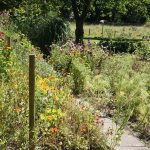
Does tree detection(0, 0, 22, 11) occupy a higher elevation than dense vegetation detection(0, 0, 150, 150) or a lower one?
higher

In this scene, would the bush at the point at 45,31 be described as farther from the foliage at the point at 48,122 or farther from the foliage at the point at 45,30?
the foliage at the point at 48,122

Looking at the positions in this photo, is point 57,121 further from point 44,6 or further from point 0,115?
point 44,6

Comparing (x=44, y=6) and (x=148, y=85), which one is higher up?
(x=44, y=6)

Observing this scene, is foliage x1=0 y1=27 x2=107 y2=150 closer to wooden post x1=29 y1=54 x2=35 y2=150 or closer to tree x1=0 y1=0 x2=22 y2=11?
wooden post x1=29 y1=54 x2=35 y2=150

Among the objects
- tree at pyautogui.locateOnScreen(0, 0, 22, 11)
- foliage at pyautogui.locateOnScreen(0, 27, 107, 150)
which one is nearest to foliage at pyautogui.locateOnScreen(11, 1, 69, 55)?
foliage at pyautogui.locateOnScreen(0, 27, 107, 150)

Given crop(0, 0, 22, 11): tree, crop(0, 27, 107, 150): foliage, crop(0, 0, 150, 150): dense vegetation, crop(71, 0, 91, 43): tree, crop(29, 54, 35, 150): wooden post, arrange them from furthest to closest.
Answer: crop(0, 0, 22, 11): tree → crop(71, 0, 91, 43): tree → crop(0, 0, 150, 150): dense vegetation → crop(0, 27, 107, 150): foliage → crop(29, 54, 35, 150): wooden post

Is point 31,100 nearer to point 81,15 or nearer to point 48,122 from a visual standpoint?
point 48,122

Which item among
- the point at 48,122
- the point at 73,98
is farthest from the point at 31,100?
the point at 73,98

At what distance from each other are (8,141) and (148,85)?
14.7 ft

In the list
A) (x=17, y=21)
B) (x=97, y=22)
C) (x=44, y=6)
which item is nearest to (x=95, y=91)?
(x=17, y=21)

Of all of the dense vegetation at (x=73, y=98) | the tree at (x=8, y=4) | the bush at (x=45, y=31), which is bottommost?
the dense vegetation at (x=73, y=98)

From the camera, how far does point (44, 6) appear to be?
22.3 m

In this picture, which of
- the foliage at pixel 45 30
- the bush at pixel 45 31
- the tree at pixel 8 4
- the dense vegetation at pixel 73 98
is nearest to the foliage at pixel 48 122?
the dense vegetation at pixel 73 98

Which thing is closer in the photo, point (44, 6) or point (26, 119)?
point (26, 119)
